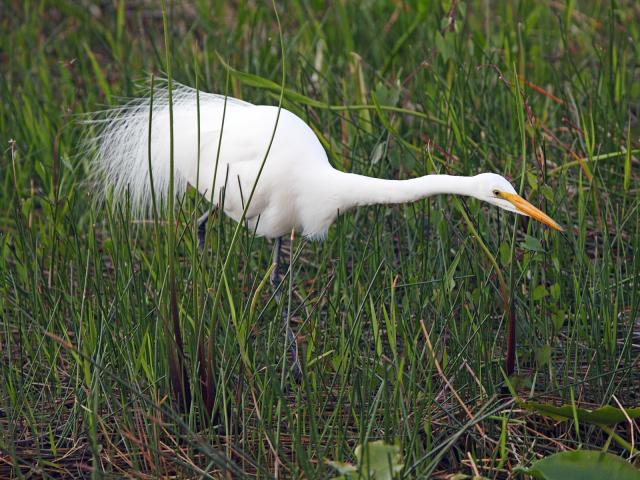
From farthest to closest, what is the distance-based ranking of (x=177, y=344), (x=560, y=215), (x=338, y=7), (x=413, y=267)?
1. (x=338, y=7)
2. (x=560, y=215)
3. (x=413, y=267)
4. (x=177, y=344)

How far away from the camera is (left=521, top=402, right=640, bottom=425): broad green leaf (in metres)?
1.69

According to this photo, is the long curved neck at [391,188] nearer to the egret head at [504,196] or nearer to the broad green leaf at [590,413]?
the egret head at [504,196]

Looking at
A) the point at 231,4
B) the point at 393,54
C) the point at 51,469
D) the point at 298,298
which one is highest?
the point at 231,4

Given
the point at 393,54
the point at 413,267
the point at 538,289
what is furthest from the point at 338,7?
the point at 538,289

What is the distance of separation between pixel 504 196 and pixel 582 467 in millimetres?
482

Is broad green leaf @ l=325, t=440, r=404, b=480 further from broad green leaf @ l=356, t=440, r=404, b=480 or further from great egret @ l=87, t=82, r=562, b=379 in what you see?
great egret @ l=87, t=82, r=562, b=379

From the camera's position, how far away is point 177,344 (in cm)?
176

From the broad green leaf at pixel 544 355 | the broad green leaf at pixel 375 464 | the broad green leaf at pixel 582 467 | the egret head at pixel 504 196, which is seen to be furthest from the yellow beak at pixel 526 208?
the broad green leaf at pixel 375 464

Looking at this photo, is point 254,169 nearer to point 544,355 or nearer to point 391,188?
point 391,188

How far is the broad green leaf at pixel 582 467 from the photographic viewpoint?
5.11ft

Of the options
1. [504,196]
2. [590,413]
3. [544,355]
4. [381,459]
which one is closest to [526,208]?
[504,196]

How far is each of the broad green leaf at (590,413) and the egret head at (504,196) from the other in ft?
1.00

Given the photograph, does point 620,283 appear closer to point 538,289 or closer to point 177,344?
point 538,289

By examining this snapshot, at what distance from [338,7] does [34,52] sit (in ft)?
3.92
